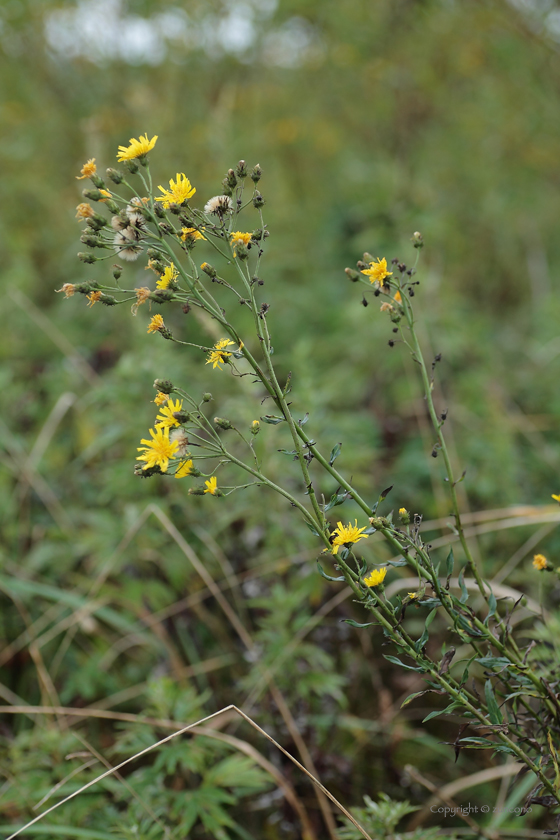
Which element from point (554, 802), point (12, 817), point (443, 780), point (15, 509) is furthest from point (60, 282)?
point (554, 802)

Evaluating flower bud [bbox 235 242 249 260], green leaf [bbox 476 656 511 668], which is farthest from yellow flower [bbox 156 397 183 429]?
green leaf [bbox 476 656 511 668]

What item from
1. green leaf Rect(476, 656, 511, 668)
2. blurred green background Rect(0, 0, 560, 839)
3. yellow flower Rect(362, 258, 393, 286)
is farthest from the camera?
blurred green background Rect(0, 0, 560, 839)

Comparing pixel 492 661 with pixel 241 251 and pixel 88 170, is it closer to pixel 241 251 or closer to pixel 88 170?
pixel 241 251

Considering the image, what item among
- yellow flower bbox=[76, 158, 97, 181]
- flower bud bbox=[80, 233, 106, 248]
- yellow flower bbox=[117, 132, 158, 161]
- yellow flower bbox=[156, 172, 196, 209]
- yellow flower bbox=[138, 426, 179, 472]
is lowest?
yellow flower bbox=[138, 426, 179, 472]

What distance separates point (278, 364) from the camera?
2.76 m

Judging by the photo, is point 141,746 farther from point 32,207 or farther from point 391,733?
point 32,207

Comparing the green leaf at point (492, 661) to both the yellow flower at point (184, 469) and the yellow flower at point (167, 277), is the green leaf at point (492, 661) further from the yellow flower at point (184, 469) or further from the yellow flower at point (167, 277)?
the yellow flower at point (167, 277)

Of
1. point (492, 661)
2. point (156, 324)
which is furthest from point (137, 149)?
point (492, 661)

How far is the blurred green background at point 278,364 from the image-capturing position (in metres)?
1.66

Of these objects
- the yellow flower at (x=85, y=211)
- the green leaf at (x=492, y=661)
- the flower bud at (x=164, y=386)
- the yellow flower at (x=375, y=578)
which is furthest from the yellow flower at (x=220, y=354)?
Result: the green leaf at (x=492, y=661)

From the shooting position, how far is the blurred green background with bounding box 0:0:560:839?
1664 millimetres

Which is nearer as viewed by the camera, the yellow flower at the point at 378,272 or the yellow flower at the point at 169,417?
the yellow flower at the point at 169,417

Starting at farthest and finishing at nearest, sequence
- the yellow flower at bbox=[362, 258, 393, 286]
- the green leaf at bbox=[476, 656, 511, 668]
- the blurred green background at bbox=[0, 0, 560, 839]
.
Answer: the blurred green background at bbox=[0, 0, 560, 839] < the yellow flower at bbox=[362, 258, 393, 286] < the green leaf at bbox=[476, 656, 511, 668]

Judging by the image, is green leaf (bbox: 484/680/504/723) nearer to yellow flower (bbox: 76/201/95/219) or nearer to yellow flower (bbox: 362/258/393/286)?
yellow flower (bbox: 362/258/393/286)
